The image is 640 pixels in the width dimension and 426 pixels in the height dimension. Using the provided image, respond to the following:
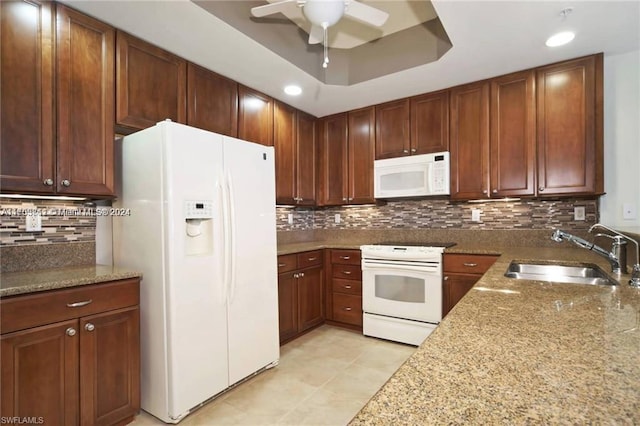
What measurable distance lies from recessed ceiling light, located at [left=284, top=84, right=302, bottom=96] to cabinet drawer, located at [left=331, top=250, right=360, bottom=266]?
62.6 inches

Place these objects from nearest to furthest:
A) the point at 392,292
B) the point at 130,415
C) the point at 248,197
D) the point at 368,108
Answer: the point at 130,415 < the point at 248,197 < the point at 392,292 < the point at 368,108

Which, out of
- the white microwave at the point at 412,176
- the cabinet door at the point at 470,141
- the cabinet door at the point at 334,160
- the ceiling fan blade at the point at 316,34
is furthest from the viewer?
the cabinet door at the point at 334,160

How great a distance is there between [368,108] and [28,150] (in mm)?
2796

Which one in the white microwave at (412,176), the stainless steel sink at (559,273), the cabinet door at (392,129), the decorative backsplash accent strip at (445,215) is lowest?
the stainless steel sink at (559,273)

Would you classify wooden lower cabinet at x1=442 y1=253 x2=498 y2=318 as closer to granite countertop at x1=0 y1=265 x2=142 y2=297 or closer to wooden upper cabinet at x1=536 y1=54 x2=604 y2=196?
wooden upper cabinet at x1=536 y1=54 x2=604 y2=196

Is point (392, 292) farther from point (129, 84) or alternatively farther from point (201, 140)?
point (129, 84)

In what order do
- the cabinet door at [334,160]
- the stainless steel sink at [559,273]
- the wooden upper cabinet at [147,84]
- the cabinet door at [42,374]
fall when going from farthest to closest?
1. the cabinet door at [334,160]
2. the wooden upper cabinet at [147,84]
3. the stainless steel sink at [559,273]
4. the cabinet door at [42,374]

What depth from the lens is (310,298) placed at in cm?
312

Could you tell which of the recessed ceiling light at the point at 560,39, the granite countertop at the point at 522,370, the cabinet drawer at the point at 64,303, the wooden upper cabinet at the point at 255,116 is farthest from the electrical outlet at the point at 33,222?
the recessed ceiling light at the point at 560,39

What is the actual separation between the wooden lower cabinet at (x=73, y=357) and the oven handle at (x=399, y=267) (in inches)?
75.8

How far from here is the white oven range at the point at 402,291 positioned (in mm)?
2711

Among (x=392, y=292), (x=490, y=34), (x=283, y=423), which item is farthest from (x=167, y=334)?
(x=490, y=34)

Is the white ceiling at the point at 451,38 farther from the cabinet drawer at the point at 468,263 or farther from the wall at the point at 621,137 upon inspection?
the cabinet drawer at the point at 468,263

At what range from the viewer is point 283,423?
179cm
